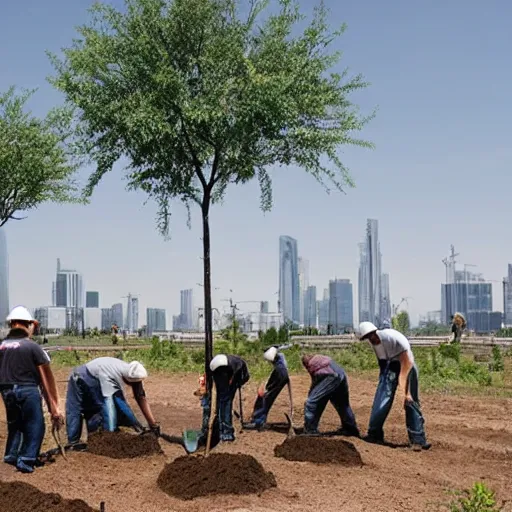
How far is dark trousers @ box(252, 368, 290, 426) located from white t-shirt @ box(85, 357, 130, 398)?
2160 mm

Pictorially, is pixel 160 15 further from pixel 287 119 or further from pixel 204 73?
pixel 287 119

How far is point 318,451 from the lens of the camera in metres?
9.15

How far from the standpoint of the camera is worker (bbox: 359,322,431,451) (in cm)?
1040

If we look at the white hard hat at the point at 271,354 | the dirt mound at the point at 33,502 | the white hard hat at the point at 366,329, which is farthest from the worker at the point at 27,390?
the white hard hat at the point at 366,329

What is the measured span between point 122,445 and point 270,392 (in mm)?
2601

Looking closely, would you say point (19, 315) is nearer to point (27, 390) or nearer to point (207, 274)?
point (27, 390)

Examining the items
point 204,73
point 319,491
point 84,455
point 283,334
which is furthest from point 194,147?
point 283,334

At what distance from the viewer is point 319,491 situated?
7.79 meters

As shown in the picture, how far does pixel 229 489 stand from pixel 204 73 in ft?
19.5

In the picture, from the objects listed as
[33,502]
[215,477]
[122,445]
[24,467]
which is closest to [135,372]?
[122,445]

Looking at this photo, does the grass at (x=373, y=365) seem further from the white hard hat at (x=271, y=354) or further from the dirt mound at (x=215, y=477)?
the dirt mound at (x=215, y=477)

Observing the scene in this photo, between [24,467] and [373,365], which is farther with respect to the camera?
[373,365]

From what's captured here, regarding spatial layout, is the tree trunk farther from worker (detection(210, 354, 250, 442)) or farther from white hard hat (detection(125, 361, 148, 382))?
white hard hat (detection(125, 361, 148, 382))

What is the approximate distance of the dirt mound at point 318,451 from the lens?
9.04 m
